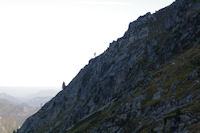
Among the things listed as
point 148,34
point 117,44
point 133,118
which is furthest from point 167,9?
point 133,118

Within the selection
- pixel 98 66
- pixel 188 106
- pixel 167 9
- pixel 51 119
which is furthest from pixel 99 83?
pixel 188 106

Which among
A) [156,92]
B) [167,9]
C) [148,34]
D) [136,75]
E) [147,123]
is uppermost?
[167,9]

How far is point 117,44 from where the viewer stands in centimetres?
13662

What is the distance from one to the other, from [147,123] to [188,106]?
1027cm

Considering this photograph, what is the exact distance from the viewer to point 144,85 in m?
73.8

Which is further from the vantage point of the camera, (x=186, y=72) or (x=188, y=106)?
(x=186, y=72)

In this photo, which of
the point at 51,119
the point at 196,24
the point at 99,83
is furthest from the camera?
the point at 51,119

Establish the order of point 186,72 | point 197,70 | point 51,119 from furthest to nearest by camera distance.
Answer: point 51,119
point 186,72
point 197,70

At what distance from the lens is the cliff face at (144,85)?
1909 inches

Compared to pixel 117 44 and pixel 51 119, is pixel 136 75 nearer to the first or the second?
pixel 117 44

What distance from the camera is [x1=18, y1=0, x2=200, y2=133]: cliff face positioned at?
4850 centimetres

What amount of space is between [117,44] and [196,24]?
5952 centimetres

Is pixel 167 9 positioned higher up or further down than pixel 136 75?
higher up

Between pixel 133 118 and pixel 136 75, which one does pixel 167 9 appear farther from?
pixel 133 118
